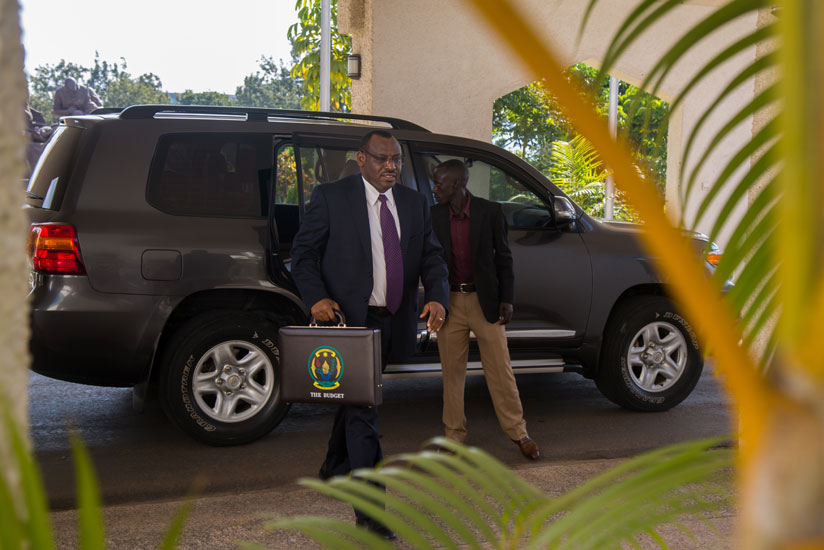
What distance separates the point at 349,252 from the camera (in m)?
4.38

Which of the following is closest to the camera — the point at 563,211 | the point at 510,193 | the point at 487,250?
the point at 487,250

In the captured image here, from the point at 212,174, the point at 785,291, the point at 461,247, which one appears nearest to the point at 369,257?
the point at 461,247

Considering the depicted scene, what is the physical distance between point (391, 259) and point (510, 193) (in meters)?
2.18

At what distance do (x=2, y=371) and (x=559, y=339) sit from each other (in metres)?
5.62

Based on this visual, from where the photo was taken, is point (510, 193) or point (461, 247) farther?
point (510, 193)

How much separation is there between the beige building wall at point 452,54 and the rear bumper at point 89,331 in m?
4.71

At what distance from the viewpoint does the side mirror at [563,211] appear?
20.5 feet

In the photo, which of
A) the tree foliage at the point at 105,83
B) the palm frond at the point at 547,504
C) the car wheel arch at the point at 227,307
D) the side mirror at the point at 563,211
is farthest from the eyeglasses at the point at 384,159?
the tree foliage at the point at 105,83

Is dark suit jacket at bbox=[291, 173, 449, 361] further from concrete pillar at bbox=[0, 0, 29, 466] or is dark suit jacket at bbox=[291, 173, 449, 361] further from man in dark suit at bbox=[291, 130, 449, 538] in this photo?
concrete pillar at bbox=[0, 0, 29, 466]

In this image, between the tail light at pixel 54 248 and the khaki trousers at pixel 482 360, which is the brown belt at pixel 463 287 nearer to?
the khaki trousers at pixel 482 360

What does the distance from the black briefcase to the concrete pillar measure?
3.02 meters

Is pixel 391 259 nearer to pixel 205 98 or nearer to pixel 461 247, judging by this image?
pixel 461 247

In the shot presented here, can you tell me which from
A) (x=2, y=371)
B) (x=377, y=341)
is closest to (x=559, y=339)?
(x=377, y=341)

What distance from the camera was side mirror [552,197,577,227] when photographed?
20.5 feet
